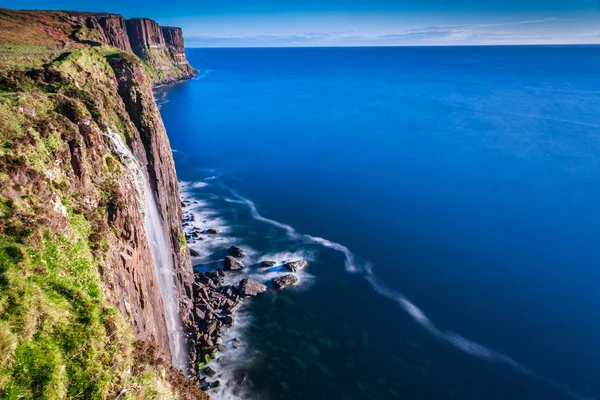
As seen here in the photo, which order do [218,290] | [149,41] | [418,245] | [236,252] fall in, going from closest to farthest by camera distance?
1. [218,290]
2. [236,252]
3. [418,245]
4. [149,41]

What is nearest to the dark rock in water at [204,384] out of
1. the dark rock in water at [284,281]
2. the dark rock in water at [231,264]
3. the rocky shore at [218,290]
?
the rocky shore at [218,290]

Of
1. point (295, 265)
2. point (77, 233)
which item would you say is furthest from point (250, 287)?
point (77, 233)

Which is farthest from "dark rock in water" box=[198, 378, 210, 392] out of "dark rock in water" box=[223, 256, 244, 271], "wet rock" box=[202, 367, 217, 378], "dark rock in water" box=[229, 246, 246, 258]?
"dark rock in water" box=[229, 246, 246, 258]

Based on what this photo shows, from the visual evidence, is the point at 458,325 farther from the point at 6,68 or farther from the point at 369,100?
the point at 369,100

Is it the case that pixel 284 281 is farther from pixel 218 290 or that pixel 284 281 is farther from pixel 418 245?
pixel 418 245

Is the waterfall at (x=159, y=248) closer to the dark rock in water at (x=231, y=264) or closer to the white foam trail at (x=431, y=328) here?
the dark rock in water at (x=231, y=264)

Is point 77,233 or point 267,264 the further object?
point 267,264
